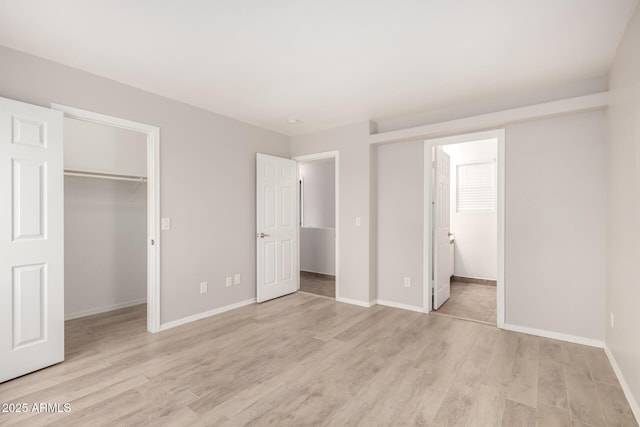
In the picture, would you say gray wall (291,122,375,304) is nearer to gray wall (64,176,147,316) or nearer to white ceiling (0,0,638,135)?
white ceiling (0,0,638,135)

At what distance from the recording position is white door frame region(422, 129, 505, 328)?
3.28 meters

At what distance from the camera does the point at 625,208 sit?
212 centimetres

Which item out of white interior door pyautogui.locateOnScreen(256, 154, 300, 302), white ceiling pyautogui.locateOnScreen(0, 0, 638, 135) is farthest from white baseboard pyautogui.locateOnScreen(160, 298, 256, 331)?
white ceiling pyautogui.locateOnScreen(0, 0, 638, 135)

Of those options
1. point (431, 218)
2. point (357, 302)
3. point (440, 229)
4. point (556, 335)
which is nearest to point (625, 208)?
point (556, 335)

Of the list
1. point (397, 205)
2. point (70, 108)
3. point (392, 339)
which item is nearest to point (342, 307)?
point (392, 339)

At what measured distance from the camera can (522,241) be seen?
10.4ft

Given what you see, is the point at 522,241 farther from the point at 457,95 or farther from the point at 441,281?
the point at 457,95

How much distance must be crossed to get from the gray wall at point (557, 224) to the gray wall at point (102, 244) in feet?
15.0

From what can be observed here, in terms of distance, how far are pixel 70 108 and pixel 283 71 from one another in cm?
183

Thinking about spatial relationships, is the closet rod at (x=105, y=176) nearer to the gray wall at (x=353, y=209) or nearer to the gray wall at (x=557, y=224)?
the gray wall at (x=353, y=209)

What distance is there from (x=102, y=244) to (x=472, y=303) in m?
4.91

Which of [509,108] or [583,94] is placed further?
[509,108]

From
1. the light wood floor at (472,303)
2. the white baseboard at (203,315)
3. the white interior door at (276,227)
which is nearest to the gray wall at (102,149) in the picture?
the white interior door at (276,227)

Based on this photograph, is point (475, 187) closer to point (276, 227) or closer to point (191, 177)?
point (276, 227)
